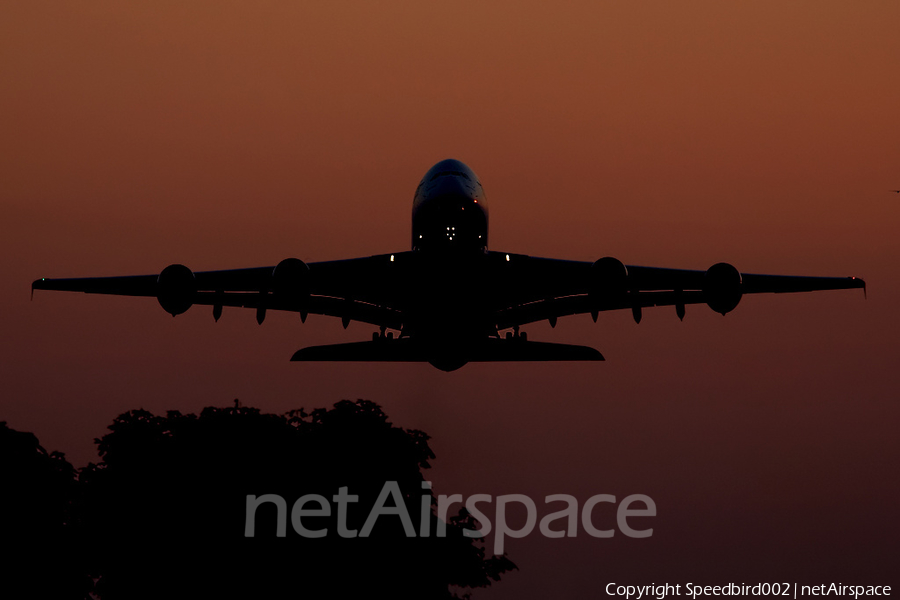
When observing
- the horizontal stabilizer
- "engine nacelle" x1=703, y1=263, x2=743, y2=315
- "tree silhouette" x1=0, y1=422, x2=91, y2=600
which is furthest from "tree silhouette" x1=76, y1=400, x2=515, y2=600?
"engine nacelle" x1=703, y1=263, x2=743, y2=315

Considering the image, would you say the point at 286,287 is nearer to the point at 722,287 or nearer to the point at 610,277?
the point at 610,277

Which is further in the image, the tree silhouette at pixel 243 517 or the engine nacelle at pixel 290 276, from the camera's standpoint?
the tree silhouette at pixel 243 517

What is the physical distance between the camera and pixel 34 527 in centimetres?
9031

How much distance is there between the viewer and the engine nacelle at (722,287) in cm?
6869

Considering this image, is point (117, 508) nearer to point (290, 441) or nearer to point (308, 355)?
point (290, 441)

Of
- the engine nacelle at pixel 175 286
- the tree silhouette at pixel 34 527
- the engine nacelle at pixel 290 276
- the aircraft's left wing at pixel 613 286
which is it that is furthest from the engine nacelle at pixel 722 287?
the tree silhouette at pixel 34 527

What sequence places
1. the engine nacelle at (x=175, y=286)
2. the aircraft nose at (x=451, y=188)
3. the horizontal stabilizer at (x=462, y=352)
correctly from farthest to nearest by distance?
the horizontal stabilizer at (x=462, y=352) < the aircraft nose at (x=451, y=188) < the engine nacelle at (x=175, y=286)

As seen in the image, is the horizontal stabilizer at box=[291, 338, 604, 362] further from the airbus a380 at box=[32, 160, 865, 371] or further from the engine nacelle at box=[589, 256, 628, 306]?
the engine nacelle at box=[589, 256, 628, 306]

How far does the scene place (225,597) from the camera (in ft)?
300

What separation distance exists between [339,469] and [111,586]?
12.5m

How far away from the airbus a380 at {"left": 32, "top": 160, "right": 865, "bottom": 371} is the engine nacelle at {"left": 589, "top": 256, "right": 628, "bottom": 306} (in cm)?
5

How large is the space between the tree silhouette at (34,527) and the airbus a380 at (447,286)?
57.9 feet

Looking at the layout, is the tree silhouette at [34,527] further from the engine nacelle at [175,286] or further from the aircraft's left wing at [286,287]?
the engine nacelle at [175,286]

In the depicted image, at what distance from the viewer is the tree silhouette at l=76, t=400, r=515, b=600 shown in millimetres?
92188
